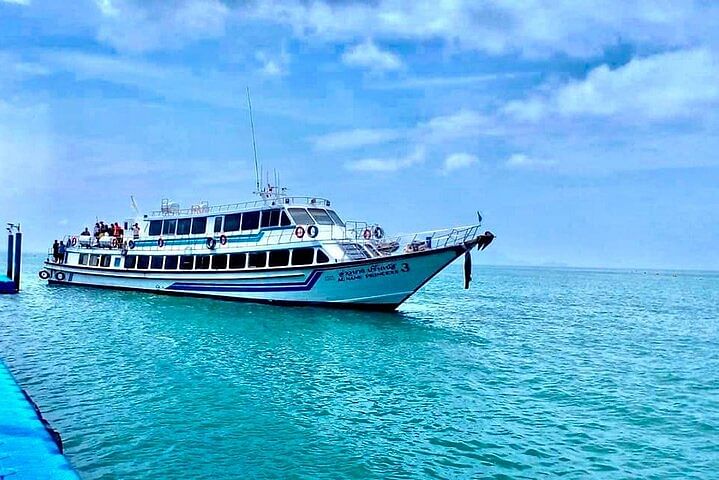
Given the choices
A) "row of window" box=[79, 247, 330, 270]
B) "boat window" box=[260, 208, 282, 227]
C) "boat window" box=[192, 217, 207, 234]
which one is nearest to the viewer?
"row of window" box=[79, 247, 330, 270]

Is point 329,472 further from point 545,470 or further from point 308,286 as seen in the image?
point 308,286

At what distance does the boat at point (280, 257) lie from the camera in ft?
97.1

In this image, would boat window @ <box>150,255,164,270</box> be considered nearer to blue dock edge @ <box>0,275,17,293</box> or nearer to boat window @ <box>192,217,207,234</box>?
boat window @ <box>192,217,207,234</box>

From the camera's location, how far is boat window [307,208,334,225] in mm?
33181

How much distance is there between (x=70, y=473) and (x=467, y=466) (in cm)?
703

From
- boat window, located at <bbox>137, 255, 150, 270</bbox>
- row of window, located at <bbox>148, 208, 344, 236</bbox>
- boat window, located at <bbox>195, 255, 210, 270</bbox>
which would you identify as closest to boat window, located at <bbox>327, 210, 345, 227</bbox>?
row of window, located at <bbox>148, 208, 344, 236</bbox>

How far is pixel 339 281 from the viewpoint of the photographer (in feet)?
99.7

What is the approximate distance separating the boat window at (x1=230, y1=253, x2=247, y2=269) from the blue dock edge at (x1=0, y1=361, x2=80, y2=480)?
23.0 m

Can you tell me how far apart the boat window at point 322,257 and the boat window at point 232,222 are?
7.14 meters

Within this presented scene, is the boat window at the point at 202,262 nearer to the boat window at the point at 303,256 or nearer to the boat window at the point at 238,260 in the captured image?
the boat window at the point at 238,260

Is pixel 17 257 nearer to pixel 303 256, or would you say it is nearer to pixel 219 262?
pixel 219 262

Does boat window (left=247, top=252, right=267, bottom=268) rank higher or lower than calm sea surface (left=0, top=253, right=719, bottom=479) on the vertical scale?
higher

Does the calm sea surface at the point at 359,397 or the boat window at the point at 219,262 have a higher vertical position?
the boat window at the point at 219,262

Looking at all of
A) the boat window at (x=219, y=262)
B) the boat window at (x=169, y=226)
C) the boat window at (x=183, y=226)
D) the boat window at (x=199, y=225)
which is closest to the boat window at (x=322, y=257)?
the boat window at (x=219, y=262)
